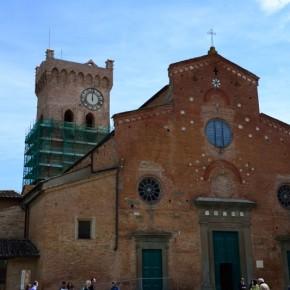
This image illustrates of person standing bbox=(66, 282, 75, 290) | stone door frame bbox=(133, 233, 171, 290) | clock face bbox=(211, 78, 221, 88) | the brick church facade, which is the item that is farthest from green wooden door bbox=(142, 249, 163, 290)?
clock face bbox=(211, 78, 221, 88)

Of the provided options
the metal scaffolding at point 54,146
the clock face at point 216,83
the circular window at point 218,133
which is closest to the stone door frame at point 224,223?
the circular window at point 218,133

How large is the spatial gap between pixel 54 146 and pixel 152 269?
2425 cm

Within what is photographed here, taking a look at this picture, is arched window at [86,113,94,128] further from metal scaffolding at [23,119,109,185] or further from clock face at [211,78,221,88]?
clock face at [211,78,221,88]

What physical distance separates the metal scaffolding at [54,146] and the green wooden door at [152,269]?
2128 centimetres

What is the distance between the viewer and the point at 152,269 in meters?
23.7

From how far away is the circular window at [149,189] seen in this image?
973 inches

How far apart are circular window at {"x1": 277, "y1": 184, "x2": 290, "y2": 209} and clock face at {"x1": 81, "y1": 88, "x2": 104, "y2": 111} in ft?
84.2

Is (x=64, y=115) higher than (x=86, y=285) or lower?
higher

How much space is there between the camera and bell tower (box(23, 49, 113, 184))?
45.0 metres

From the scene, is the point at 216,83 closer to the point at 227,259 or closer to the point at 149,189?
the point at 149,189

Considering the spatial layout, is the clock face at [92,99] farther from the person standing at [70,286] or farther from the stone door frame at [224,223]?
the person standing at [70,286]

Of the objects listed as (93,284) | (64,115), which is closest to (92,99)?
(64,115)

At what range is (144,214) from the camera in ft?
79.9

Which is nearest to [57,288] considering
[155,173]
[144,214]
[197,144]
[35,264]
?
[35,264]
